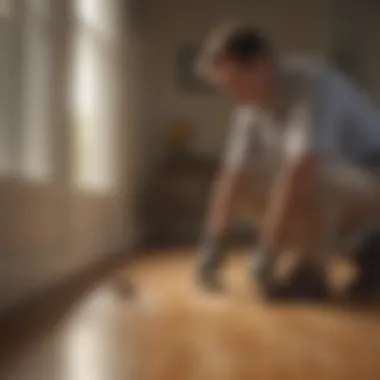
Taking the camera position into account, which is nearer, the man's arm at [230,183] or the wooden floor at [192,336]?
the wooden floor at [192,336]

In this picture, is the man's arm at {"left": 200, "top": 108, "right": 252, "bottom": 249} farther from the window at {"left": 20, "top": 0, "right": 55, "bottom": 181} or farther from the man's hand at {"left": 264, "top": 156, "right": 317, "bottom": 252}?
the window at {"left": 20, "top": 0, "right": 55, "bottom": 181}

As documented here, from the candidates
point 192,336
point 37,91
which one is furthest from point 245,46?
point 192,336

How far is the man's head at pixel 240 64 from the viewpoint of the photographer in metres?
1.09

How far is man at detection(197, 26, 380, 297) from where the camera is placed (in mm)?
1114

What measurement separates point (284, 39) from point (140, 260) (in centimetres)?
34

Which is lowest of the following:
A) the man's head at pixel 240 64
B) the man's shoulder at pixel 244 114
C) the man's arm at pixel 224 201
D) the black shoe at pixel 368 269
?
the black shoe at pixel 368 269

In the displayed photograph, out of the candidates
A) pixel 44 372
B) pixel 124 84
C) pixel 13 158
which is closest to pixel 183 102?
pixel 124 84

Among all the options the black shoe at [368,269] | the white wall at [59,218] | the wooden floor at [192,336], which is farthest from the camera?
the black shoe at [368,269]

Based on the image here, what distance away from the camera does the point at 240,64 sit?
1.13 meters

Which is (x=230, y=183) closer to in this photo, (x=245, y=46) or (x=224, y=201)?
(x=224, y=201)

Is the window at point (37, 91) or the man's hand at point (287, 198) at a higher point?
the window at point (37, 91)

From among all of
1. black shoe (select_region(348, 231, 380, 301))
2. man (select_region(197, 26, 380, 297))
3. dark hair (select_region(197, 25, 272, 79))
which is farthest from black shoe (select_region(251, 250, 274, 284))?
dark hair (select_region(197, 25, 272, 79))

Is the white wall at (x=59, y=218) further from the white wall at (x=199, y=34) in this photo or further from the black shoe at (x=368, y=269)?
the black shoe at (x=368, y=269)

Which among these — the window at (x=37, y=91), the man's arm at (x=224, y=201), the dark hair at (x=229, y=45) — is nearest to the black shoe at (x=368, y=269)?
the man's arm at (x=224, y=201)
